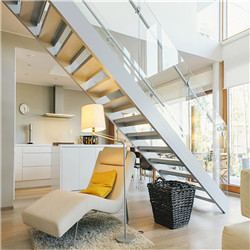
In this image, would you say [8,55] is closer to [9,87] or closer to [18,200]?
[9,87]

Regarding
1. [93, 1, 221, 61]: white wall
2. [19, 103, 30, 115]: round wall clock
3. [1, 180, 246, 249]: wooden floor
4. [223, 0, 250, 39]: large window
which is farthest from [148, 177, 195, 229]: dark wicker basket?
[19, 103, 30, 115]: round wall clock

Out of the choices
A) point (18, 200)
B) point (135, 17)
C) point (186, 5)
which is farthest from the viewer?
point (186, 5)

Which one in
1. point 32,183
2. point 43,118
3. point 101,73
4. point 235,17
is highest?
point 235,17

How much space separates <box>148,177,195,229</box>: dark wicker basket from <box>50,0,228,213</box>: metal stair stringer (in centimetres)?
37

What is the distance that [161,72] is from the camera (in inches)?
126

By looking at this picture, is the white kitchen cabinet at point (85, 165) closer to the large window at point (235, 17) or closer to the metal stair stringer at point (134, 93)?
the metal stair stringer at point (134, 93)

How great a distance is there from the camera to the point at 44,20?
2779mm

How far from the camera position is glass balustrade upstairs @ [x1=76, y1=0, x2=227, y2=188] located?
9.70 feet

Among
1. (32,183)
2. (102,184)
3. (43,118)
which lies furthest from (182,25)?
(32,183)

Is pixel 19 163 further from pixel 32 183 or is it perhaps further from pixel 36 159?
pixel 32 183

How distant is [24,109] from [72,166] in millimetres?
2626

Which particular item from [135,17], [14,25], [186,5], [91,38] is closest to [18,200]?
[14,25]

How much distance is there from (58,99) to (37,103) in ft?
1.86

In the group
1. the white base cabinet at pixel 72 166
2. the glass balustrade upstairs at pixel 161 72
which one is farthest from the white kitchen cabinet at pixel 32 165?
the glass balustrade upstairs at pixel 161 72
